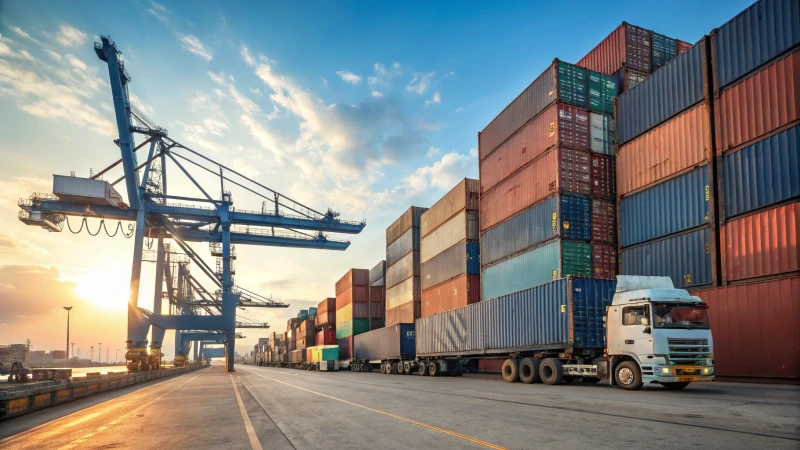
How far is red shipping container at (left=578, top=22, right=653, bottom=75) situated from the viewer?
90.1ft

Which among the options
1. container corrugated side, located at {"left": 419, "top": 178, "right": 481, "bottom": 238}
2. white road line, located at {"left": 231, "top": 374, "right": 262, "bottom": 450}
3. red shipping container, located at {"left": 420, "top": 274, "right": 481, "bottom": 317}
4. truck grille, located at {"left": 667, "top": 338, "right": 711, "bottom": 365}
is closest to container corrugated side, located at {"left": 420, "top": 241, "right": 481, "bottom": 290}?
red shipping container, located at {"left": 420, "top": 274, "right": 481, "bottom": 317}

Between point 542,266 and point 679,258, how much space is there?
601 cm

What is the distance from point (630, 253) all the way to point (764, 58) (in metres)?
9.38

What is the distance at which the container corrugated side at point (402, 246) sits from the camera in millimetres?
43281

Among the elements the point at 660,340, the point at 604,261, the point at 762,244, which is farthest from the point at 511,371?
the point at 762,244

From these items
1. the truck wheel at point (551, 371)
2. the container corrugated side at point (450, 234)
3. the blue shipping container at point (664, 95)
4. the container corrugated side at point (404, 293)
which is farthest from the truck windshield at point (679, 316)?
the container corrugated side at point (404, 293)

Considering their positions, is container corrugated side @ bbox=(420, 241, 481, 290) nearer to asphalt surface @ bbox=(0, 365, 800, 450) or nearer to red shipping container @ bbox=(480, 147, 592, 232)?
red shipping container @ bbox=(480, 147, 592, 232)

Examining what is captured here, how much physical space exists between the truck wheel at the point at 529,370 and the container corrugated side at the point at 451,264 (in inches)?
465

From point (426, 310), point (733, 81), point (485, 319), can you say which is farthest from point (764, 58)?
point (426, 310)

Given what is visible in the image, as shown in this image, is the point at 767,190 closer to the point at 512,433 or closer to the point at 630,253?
the point at 630,253

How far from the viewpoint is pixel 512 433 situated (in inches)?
320

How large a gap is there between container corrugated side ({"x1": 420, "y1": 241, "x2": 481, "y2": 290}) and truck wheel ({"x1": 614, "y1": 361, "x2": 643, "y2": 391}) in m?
16.7

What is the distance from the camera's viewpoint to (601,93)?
2656 centimetres

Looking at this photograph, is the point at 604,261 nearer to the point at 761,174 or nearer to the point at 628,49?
the point at 761,174
